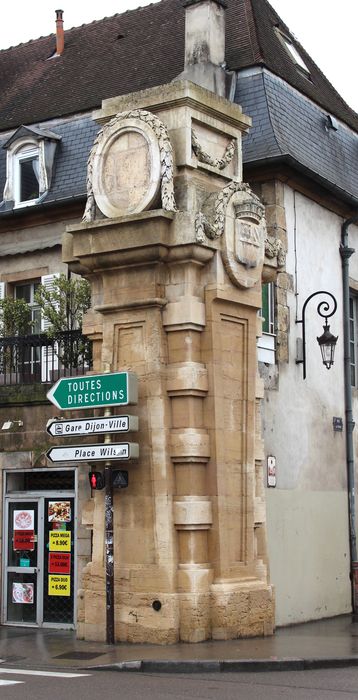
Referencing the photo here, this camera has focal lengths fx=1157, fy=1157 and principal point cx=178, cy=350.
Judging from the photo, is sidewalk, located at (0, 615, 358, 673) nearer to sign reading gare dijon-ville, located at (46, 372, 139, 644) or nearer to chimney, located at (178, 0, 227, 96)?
sign reading gare dijon-ville, located at (46, 372, 139, 644)

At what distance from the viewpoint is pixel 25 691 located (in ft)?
35.7

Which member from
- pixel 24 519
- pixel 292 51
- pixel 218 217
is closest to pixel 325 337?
pixel 218 217

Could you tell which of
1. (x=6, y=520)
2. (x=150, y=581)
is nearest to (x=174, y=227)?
(x=150, y=581)

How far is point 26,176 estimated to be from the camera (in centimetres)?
2230

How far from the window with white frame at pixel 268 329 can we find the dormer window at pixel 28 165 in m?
5.66

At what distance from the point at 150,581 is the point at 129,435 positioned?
1850mm

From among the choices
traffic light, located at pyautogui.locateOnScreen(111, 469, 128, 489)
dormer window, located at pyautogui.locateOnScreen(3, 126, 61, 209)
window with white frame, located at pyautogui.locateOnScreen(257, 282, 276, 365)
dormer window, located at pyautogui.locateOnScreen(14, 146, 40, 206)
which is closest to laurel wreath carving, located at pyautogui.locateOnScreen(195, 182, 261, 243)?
window with white frame, located at pyautogui.locateOnScreen(257, 282, 276, 365)

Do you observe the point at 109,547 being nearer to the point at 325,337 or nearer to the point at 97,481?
the point at 97,481

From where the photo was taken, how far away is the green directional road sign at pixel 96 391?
1450 centimetres

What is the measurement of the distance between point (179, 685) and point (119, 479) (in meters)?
3.63

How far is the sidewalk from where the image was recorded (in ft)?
40.8

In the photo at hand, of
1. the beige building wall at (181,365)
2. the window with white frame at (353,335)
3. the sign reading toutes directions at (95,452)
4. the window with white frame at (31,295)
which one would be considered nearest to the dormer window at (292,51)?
the window with white frame at (353,335)

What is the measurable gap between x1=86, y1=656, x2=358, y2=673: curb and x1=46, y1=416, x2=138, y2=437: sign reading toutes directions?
300cm

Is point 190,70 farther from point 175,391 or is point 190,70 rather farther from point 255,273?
point 175,391
